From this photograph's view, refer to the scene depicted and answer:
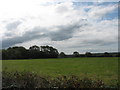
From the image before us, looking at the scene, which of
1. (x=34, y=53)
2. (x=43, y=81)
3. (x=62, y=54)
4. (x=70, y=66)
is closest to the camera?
(x=43, y=81)

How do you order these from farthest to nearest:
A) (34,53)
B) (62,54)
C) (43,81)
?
(34,53) < (62,54) < (43,81)

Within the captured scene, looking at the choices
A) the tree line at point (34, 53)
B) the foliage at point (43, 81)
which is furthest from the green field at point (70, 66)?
the foliage at point (43, 81)

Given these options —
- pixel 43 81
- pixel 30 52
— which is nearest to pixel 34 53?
pixel 30 52

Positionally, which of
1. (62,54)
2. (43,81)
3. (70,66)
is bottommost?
(43,81)

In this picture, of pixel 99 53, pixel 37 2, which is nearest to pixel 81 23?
pixel 99 53

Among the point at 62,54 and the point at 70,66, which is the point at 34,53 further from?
the point at 70,66

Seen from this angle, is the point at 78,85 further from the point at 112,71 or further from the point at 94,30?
the point at 94,30

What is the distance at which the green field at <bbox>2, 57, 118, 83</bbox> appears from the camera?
9.80 feet

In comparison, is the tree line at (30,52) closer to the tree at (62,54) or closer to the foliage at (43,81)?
the tree at (62,54)

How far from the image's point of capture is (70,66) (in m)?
3.43

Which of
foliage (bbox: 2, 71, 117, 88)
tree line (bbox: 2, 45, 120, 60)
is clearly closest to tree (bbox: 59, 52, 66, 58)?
tree line (bbox: 2, 45, 120, 60)

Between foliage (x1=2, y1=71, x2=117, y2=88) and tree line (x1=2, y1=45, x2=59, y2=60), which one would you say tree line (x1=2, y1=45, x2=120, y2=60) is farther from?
foliage (x1=2, y1=71, x2=117, y2=88)

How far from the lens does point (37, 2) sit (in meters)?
2.77

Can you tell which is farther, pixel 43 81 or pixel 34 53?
pixel 34 53
